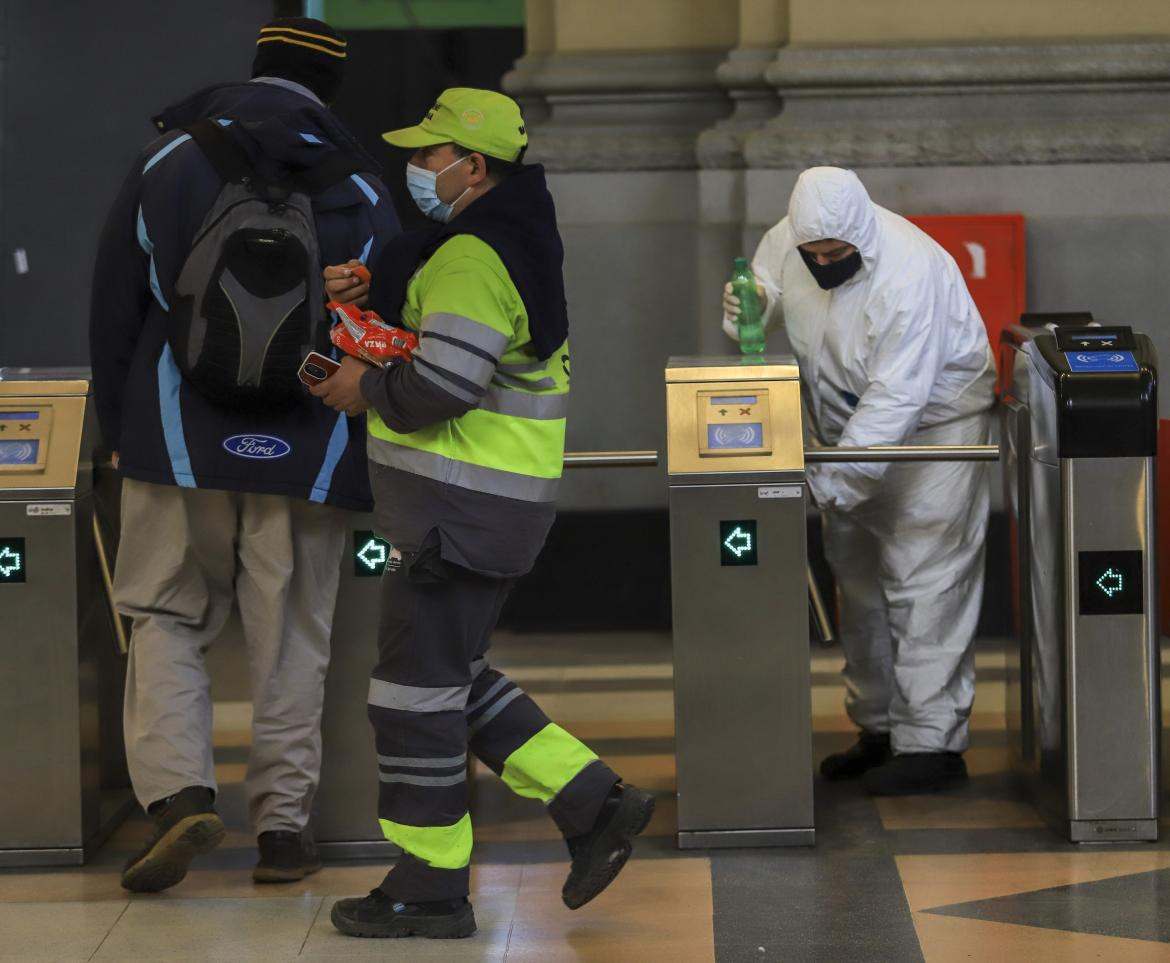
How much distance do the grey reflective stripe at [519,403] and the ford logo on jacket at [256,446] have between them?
2.05ft

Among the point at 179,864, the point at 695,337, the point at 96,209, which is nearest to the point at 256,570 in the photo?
the point at 179,864

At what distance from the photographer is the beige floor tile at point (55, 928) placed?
3910mm

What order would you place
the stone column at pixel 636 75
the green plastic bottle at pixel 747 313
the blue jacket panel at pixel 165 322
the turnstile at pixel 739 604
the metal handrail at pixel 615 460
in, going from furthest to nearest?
the stone column at pixel 636 75 → the green plastic bottle at pixel 747 313 → the metal handrail at pixel 615 460 → the turnstile at pixel 739 604 → the blue jacket panel at pixel 165 322

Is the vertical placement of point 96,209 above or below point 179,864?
above

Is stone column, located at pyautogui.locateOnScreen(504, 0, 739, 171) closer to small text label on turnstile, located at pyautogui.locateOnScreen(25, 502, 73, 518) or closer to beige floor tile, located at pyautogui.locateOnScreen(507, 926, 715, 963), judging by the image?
small text label on turnstile, located at pyautogui.locateOnScreen(25, 502, 73, 518)

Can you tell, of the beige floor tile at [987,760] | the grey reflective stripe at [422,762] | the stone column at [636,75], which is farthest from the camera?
the stone column at [636,75]

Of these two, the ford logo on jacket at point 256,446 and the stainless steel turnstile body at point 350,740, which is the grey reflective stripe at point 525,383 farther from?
the stainless steel turnstile body at point 350,740

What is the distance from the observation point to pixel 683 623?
4.54m

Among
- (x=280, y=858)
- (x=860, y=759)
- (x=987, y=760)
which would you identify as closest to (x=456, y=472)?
(x=280, y=858)

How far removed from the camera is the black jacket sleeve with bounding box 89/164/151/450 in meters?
4.17

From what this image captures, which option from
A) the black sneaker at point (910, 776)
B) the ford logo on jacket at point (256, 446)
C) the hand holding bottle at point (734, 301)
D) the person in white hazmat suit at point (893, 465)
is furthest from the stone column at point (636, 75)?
the ford logo on jacket at point (256, 446)

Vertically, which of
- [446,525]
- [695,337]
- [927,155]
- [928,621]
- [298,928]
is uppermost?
[927,155]

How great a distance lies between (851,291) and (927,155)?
2.27 meters

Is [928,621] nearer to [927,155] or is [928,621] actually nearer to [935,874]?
[935,874]
